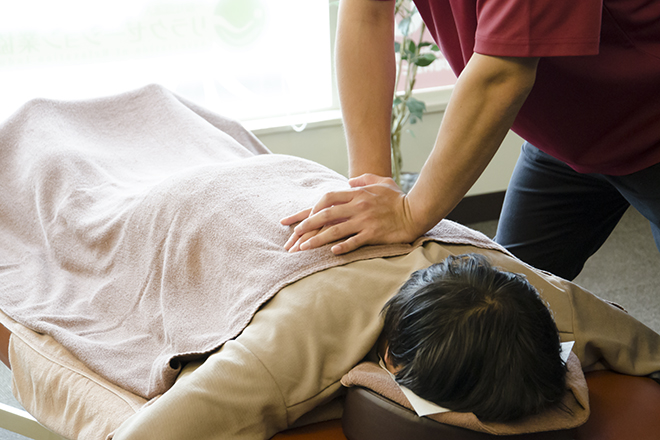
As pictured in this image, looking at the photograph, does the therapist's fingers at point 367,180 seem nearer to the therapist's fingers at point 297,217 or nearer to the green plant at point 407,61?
the therapist's fingers at point 297,217

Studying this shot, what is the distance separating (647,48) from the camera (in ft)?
3.33

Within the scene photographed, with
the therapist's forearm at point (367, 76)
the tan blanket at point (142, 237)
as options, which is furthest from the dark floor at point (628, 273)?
the therapist's forearm at point (367, 76)

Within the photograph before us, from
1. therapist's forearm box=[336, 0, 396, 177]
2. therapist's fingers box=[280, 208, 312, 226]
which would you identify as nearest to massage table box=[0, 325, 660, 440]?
therapist's fingers box=[280, 208, 312, 226]

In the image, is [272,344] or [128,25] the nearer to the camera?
[272,344]

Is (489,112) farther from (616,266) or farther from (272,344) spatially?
(616,266)

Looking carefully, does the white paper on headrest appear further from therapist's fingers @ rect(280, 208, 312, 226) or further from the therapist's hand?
Result: therapist's fingers @ rect(280, 208, 312, 226)

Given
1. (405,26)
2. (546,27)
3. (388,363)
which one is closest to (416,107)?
(405,26)

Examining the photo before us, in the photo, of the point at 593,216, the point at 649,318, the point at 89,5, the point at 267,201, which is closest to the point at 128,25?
the point at 89,5

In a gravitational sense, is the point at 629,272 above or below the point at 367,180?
below

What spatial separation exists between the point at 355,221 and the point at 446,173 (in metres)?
0.18

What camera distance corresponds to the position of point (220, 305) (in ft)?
3.42

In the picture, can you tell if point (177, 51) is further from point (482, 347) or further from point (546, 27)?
point (482, 347)

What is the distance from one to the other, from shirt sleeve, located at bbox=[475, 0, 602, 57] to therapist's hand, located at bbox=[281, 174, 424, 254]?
32cm

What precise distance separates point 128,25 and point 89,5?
157 mm
